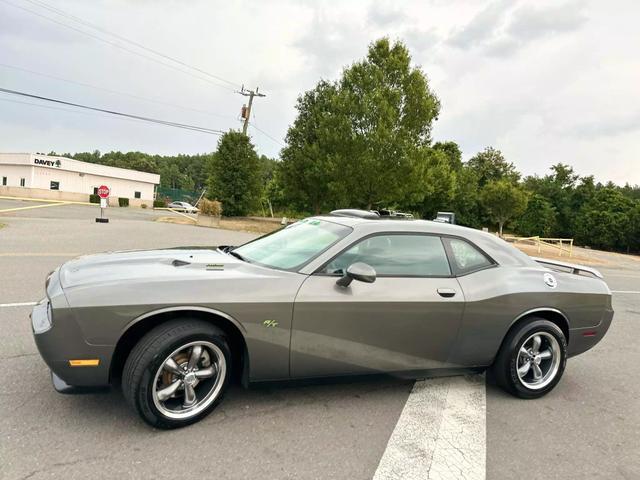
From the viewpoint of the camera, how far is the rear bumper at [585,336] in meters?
3.89

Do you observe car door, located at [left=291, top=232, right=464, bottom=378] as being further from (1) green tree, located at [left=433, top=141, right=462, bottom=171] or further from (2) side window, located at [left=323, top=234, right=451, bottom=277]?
(1) green tree, located at [left=433, top=141, right=462, bottom=171]

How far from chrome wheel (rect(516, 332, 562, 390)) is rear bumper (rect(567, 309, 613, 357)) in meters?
0.27

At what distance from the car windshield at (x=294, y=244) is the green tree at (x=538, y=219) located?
52220mm

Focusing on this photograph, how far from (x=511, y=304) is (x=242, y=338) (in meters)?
2.19

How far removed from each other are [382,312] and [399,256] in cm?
53

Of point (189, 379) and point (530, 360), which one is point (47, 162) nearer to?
point (189, 379)

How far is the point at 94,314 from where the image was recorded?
255cm

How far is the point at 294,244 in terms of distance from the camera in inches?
141

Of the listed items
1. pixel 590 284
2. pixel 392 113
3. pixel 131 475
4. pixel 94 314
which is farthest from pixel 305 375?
pixel 392 113

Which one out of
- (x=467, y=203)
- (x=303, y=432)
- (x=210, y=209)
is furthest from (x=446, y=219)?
(x=467, y=203)

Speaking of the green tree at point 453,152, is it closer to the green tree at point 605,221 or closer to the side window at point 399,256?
the green tree at point 605,221

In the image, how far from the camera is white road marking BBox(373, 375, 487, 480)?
2.55 m

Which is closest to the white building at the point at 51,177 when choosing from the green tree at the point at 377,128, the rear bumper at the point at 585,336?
the green tree at the point at 377,128

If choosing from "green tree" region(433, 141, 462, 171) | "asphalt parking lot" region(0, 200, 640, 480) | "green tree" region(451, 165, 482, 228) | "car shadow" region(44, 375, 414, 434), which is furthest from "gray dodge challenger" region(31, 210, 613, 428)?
"green tree" region(433, 141, 462, 171)
